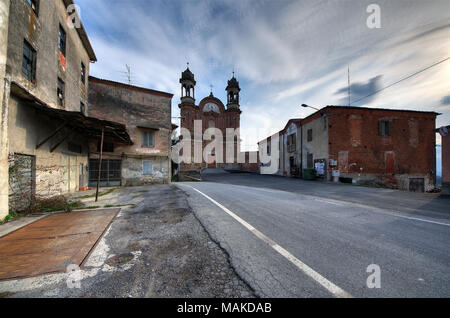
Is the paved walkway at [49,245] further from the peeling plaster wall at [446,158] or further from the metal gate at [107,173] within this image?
the peeling plaster wall at [446,158]

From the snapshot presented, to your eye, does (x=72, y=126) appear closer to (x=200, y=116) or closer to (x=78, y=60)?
(x=78, y=60)

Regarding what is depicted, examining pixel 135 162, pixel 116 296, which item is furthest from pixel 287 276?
pixel 135 162

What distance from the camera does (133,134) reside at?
15758 mm

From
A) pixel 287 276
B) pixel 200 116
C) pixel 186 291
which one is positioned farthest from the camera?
pixel 200 116

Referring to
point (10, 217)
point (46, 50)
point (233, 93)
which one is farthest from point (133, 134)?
point (233, 93)

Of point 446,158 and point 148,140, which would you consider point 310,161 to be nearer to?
point 446,158

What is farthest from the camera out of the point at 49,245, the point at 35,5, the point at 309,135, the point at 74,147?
the point at 309,135

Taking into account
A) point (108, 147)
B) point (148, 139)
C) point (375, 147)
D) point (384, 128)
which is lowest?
point (108, 147)

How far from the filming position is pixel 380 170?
18.8m

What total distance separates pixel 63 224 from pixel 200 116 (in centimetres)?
3605

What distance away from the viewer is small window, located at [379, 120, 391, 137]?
19391 millimetres

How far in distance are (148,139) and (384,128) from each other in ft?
87.7

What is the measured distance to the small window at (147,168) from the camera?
632 inches

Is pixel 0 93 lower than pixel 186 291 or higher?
higher
